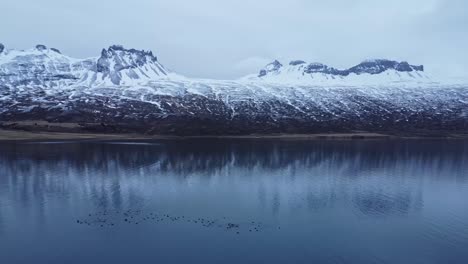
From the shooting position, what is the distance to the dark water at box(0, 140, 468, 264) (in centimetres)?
2730

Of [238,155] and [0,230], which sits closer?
[0,230]

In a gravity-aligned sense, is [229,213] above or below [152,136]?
above

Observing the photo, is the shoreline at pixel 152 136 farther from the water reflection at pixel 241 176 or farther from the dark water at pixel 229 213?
the dark water at pixel 229 213


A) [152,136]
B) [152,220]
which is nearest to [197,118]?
[152,136]

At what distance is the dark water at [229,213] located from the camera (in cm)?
2730

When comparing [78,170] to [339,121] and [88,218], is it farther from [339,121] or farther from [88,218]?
[339,121]

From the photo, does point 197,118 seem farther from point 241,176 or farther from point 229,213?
point 229,213

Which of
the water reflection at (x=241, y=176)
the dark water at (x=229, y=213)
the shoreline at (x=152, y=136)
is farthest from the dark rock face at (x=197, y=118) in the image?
the dark water at (x=229, y=213)

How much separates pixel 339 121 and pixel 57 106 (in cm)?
12209

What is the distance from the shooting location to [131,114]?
556 feet

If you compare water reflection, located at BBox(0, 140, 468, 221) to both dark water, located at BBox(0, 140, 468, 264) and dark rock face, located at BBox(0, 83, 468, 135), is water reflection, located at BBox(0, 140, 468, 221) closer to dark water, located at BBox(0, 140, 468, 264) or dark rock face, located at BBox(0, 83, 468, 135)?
dark water, located at BBox(0, 140, 468, 264)

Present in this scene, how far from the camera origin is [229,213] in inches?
1459

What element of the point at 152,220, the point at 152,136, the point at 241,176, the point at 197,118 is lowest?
the point at 152,136

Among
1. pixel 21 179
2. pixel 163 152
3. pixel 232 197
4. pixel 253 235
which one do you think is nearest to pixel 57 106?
pixel 163 152
